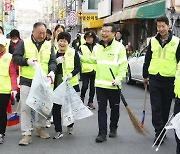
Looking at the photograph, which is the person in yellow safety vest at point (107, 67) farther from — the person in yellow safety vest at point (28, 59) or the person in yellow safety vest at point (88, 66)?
the person in yellow safety vest at point (88, 66)

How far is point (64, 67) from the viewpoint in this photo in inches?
285

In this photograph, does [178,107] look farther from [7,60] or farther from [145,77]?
[7,60]

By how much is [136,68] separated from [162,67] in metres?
8.29

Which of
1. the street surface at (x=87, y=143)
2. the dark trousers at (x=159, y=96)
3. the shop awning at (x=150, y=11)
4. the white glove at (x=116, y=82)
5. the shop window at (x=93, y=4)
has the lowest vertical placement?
the street surface at (x=87, y=143)

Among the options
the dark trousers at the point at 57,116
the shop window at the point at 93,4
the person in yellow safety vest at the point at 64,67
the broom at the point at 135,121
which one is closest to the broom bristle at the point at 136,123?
the broom at the point at 135,121

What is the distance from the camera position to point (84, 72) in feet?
32.9

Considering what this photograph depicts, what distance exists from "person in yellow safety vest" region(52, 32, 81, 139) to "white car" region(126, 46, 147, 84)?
22.9ft

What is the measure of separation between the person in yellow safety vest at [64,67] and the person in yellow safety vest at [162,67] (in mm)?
1338

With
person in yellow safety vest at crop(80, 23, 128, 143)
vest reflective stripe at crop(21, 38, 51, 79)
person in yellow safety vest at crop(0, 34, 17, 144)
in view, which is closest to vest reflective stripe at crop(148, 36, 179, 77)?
person in yellow safety vest at crop(80, 23, 128, 143)

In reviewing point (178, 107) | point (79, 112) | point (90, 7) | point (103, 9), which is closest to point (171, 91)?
point (178, 107)

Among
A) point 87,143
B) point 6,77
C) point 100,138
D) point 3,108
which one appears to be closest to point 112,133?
point 100,138

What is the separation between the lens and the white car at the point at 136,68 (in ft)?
47.0

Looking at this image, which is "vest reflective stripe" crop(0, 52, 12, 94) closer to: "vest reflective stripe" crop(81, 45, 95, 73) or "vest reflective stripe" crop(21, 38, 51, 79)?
"vest reflective stripe" crop(21, 38, 51, 79)

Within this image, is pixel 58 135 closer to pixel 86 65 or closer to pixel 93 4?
pixel 86 65
